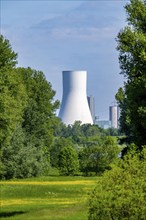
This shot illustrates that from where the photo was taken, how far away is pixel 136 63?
26.1 m

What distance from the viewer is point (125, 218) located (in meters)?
18.0

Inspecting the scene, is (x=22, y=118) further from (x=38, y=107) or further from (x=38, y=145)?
(x=38, y=107)

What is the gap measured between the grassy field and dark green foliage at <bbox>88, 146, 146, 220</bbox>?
862 mm

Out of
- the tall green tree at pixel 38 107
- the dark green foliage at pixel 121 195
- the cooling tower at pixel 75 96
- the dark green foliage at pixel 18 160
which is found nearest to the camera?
the dark green foliage at pixel 121 195

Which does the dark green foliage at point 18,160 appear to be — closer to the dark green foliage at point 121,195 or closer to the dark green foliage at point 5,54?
the dark green foliage at point 5,54

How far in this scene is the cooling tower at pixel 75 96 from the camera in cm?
12650

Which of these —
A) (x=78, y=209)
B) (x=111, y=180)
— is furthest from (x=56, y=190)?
(x=111, y=180)

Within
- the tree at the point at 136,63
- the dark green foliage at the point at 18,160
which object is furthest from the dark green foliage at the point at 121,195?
the dark green foliage at the point at 18,160

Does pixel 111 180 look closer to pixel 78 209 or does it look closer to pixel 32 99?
pixel 78 209

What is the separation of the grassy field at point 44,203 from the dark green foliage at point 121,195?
0.86 m

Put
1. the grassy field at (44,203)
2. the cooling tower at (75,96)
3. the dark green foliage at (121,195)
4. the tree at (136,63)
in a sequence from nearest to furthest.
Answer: the dark green foliage at (121,195)
the tree at (136,63)
the grassy field at (44,203)
the cooling tower at (75,96)

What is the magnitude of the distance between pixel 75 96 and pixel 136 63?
104m

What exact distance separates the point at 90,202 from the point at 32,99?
63314mm

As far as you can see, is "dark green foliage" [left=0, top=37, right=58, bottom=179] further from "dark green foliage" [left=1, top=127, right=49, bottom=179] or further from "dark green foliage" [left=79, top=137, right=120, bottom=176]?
"dark green foliage" [left=79, top=137, right=120, bottom=176]
